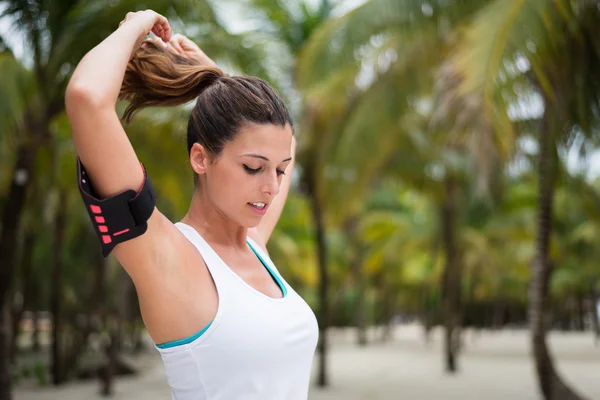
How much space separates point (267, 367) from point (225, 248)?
263 millimetres

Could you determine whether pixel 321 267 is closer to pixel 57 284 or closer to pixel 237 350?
pixel 57 284

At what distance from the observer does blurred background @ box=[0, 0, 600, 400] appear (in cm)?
713

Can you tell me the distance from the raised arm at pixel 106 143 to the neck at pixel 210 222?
0.71 feet

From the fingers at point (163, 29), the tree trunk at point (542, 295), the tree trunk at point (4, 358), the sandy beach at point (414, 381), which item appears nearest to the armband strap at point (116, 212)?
the fingers at point (163, 29)

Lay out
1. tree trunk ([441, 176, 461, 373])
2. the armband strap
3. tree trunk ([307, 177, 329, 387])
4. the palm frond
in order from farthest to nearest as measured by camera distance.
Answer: tree trunk ([441, 176, 461, 373]) < tree trunk ([307, 177, 329, 387]) < the palm frond < the armband strap

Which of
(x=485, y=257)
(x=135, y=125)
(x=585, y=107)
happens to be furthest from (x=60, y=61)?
(x=485, y=257)

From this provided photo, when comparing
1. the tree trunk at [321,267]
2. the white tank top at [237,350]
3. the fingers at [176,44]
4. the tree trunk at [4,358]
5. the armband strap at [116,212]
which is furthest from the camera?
the tree trunk at [321,267]

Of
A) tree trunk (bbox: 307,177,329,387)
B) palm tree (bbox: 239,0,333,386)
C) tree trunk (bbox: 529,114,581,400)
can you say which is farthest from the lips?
tree trunk (bbox: 307,177,329,387)

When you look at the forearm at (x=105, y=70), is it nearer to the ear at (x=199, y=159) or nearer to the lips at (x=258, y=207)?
the ear at (x=199, y=159)

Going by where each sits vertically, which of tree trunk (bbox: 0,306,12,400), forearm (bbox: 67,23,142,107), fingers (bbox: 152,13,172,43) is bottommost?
tree trunk (bbox: 0,306,12,400)

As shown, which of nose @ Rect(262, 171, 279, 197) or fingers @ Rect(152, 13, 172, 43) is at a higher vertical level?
fingers @ Rect(152, 13, 172, 43)

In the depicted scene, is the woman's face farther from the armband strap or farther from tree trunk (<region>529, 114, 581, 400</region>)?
tree trunk (<region>529, 114, 581, 400</region>)

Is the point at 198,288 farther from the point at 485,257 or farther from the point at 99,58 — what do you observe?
the point at 485,257

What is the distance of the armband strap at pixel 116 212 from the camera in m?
1.17
